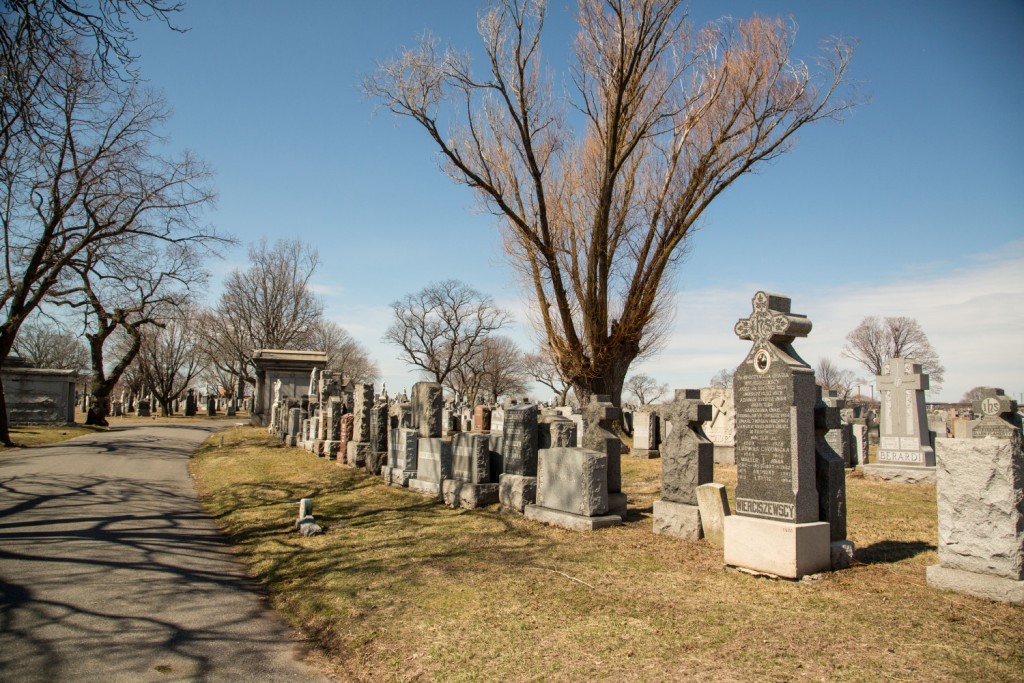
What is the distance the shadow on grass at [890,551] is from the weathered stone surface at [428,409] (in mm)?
7610

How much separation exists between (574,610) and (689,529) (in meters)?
2.83

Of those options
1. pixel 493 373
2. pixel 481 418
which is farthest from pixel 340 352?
pixel 481 418

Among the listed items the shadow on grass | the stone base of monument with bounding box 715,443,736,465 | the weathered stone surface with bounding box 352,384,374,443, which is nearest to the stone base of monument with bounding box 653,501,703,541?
the shadow on grass

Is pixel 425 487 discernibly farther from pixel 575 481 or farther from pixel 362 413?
pixel 362 413

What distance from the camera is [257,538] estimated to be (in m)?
8.73

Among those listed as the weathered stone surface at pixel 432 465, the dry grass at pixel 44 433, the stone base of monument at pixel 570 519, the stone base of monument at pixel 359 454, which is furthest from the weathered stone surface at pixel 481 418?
the dry grass at pixel 44 433

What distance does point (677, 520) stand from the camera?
787cm

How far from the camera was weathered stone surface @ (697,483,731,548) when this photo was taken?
24.2 ft

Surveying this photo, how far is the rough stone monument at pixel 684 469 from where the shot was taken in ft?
25.6

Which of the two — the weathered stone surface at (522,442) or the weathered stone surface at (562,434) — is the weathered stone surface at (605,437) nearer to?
the weathered stone surface at (562,434)

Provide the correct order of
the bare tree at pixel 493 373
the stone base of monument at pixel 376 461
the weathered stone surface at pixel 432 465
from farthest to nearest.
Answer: the bare tree at pixel 493 373
the stone base of monument at pixel 376 461
the weathered stone surface at pixel 432 465

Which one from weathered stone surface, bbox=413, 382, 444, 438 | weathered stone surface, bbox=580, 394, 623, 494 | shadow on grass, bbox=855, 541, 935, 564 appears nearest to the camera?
shadow on grass, bbox=855, 541, 935, 564

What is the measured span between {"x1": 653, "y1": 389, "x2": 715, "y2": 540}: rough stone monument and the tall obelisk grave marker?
121 cm

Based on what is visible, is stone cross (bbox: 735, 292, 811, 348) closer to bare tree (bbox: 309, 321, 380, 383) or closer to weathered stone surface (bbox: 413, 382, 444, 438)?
weathered stone surface (bbox: 413, 382, 444, 438)
